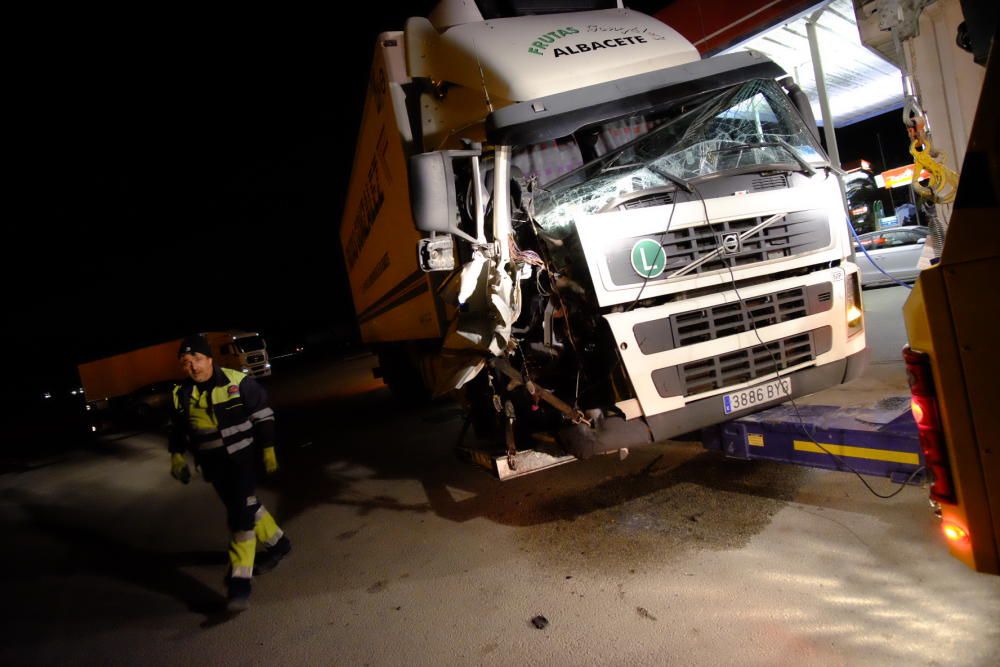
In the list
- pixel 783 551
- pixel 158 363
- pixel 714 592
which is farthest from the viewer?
pixel 158 363

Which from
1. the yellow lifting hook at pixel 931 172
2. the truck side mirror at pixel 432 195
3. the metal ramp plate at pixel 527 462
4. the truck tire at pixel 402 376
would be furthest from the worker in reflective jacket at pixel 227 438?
the yellow lifting hook at pixel 931 172

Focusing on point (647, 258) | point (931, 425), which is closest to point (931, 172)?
point (647, 258)

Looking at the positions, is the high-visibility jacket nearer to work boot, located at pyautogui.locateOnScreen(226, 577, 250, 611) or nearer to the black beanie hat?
the black beanie hat

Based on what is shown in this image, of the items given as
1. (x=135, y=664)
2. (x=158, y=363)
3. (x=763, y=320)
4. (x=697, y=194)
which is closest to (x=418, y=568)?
(x=135, y=664)

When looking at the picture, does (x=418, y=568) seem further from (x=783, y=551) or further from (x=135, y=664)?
(x=783, y=551)

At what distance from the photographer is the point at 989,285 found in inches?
59.8

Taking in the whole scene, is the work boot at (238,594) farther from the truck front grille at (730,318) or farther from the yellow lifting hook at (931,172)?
the yellow lifting hook at (931,172)

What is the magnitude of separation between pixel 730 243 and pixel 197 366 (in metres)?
3.71

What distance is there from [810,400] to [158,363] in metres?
16.3

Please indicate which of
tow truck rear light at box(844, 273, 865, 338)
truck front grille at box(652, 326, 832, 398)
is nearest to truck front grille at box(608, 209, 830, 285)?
tow truck rear light at box(844, 273, 865, 338)

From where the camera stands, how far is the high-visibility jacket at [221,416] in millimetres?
3760

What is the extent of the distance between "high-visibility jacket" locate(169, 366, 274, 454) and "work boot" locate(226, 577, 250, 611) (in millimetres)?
862

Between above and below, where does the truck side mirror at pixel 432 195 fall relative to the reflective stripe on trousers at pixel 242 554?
above

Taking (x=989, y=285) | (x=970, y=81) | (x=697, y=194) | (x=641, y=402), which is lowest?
(x=641, y=402)
